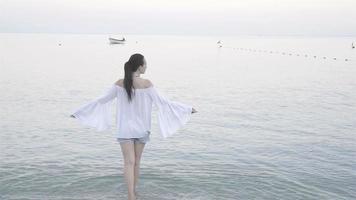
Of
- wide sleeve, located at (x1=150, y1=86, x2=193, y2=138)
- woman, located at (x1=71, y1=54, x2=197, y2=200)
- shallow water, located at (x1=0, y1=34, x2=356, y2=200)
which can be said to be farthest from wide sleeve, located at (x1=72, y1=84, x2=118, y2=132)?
shallow water, located at (x1=0, y1=34, x2=356, y2=200)

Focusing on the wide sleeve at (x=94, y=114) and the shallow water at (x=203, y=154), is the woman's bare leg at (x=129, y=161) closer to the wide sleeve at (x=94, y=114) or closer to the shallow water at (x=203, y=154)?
the wide sleeve at (x=94, y=114)

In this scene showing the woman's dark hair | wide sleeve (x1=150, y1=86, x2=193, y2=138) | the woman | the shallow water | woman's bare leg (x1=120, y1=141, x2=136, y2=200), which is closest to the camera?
the woman's dark hair

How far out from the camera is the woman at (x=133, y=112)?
7.40 meters

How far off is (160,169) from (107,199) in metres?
2.25

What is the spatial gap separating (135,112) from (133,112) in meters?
0.03

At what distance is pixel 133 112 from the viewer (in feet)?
24.8

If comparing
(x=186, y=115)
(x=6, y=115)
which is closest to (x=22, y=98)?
(x=6, y=115)

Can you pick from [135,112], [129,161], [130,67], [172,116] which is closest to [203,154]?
[172,116]

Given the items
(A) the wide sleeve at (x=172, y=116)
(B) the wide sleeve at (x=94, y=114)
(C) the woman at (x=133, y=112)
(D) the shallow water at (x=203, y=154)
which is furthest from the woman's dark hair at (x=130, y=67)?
(D) the shallow water at (x=203, y=154)

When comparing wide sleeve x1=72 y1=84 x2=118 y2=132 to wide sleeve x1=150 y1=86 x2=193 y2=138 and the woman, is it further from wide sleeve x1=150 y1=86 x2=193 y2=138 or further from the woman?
wide sleeve x1=150 y1=86 x2=193 y2=138

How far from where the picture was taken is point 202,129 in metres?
15.8

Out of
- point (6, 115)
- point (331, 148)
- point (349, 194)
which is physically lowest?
point (349, 194)

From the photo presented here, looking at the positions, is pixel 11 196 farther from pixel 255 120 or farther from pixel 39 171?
pixel 255 120

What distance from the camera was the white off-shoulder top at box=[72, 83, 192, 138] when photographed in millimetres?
7543
